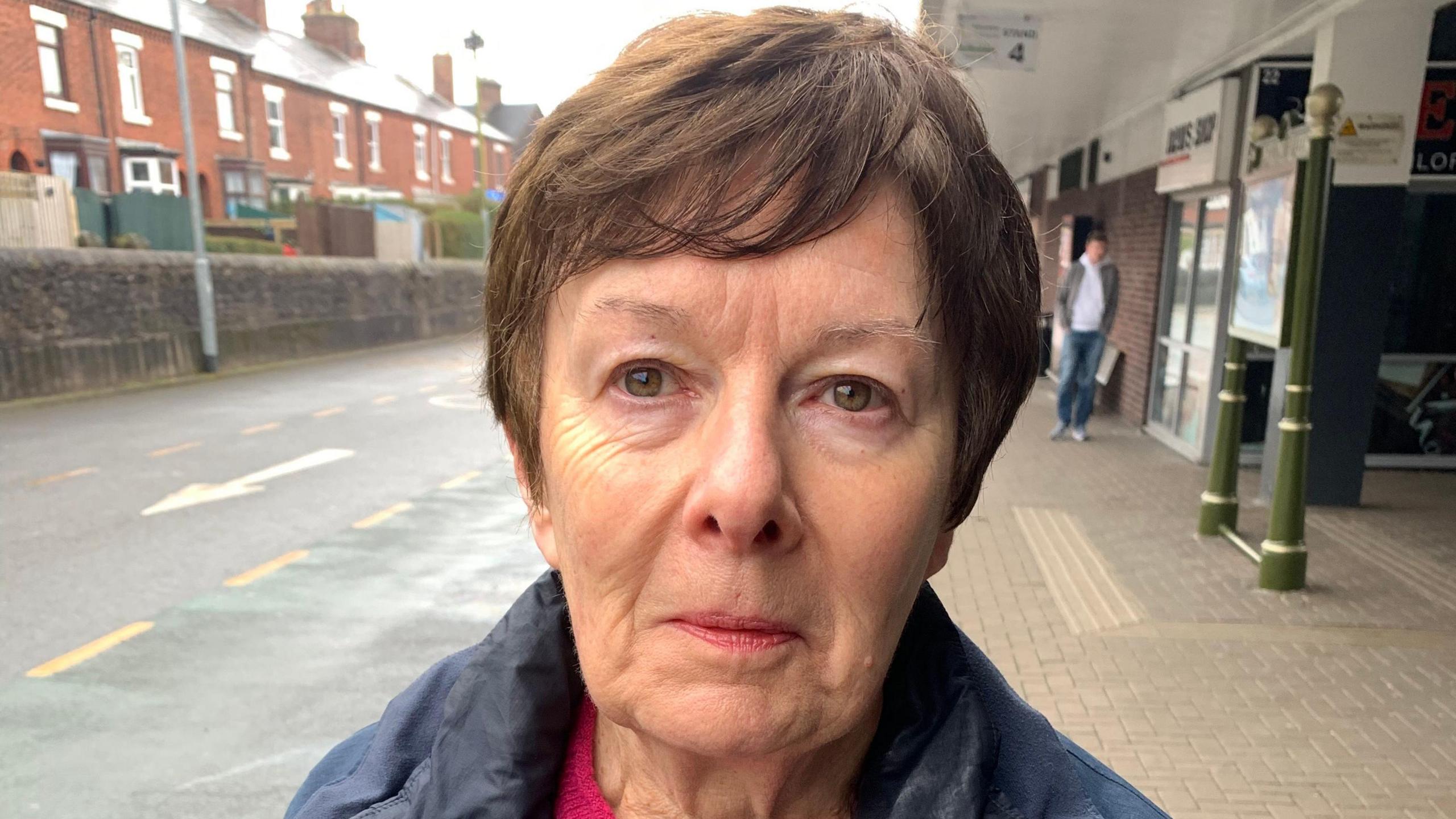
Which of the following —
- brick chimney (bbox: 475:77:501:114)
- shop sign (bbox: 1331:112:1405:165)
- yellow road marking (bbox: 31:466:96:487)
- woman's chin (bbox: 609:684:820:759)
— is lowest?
yellow road marking (bbox: 31:466:96:487)

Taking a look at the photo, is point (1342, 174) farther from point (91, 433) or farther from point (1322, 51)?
point (91, 433)

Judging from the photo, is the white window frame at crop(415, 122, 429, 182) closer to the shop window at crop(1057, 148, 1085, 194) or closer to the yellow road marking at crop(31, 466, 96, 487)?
the shop window at crop(1057, 148, 1085, 194)

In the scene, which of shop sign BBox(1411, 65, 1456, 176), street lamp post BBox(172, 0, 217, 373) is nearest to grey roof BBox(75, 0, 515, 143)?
street lamp post BBox(172, 0, 217, 373)

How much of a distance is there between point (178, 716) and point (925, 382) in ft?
14.1

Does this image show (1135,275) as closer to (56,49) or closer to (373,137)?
(56,49)

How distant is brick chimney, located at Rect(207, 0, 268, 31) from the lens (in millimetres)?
30234

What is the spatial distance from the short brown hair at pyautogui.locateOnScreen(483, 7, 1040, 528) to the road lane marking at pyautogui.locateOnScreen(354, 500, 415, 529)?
6712 mm

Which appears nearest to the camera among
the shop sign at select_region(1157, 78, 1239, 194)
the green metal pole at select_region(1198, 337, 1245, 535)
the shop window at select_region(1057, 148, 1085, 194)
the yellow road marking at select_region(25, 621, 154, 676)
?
the yellow road marking at select_region(25, 621, 154, 676)

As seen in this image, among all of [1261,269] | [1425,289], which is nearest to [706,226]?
[1261,269]

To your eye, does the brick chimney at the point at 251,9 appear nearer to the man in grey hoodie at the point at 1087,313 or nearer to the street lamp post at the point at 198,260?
the street lamp post at the point at 198,260

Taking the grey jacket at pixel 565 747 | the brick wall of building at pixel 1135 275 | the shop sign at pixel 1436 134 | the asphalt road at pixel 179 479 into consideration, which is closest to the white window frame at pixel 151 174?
the asphalt road at pixel 179 479

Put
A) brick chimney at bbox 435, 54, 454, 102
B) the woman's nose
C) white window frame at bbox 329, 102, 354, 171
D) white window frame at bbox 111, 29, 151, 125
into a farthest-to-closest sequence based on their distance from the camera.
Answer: brick chimney at bbox 435, 54, 454, 102 < white window frame at bbox 329, 102, 354, 171 < white window frame at bbox 111, 29, 151, 125 < the woman's nose

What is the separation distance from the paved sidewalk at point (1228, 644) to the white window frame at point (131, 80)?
65.1 feet

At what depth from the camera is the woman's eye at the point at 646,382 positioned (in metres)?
1.16
